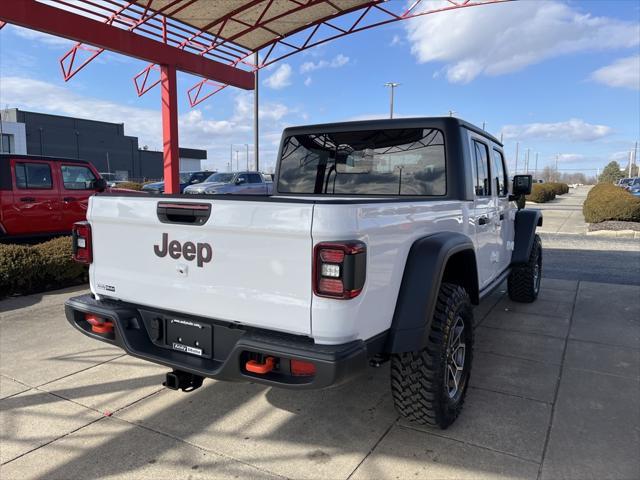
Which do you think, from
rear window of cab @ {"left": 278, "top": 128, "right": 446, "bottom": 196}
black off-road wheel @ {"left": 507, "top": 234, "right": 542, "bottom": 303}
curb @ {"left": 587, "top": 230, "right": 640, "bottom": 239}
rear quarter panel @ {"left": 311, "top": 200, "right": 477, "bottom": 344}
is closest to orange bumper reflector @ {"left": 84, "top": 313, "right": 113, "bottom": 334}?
rear quarter panel @ {"left": 311, "top": 200, "right": 477, "bottom": 344}

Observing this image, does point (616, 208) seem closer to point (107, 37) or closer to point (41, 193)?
point (107, 37)

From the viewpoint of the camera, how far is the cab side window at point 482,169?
12.6 ft

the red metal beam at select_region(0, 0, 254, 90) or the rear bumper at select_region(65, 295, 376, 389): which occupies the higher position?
the red metal beam at select_region(0, 0, 254, 90)

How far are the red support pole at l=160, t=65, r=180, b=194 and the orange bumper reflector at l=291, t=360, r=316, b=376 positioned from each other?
1105 cm

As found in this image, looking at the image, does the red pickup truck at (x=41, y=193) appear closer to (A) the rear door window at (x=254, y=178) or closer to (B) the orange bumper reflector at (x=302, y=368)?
(B) the orange bumper reflector at (x=302, y=368)

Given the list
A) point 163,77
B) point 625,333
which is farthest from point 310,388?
point 163,77

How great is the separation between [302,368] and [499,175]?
3.49 metres

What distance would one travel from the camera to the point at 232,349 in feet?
7.66

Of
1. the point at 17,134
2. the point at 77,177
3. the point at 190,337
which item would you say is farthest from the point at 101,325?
the point at 17,134

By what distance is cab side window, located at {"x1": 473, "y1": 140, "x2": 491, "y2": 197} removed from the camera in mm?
3852

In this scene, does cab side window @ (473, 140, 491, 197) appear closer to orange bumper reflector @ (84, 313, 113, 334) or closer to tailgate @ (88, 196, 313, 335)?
tailgate @ (88, 196, 313, 335)

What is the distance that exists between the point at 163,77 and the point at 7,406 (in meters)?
10.6

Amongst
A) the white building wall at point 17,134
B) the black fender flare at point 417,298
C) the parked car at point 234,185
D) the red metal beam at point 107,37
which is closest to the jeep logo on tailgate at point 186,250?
the black fender flare at point 417,298

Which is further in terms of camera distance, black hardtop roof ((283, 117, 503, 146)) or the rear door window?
the rear door window
